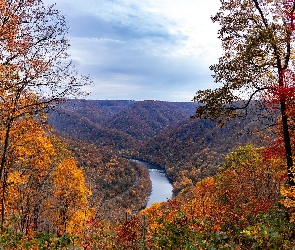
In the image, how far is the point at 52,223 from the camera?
2492cm

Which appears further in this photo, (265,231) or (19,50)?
(19,50)

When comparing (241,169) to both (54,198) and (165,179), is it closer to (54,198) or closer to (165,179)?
(54,198)

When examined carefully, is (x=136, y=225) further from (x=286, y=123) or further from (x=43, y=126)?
(x=286, y=123)

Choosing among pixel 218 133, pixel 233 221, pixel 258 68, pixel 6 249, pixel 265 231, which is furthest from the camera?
pixel 218 133

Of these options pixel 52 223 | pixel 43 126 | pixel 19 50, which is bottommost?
pixel 52 223

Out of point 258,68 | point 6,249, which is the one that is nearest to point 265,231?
point 6,249

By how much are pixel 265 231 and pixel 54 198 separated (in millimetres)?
24158

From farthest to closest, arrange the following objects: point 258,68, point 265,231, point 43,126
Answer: point 43,126
point 258,68
point 265,231

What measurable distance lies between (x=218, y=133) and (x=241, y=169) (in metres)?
163

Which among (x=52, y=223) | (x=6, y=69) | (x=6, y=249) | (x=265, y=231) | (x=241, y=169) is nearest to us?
(x=265, y=231)

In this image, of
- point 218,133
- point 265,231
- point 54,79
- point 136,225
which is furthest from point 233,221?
point 218,133

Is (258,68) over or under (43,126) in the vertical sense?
over

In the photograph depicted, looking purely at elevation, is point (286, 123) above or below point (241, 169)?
above

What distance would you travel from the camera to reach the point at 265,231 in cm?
491
